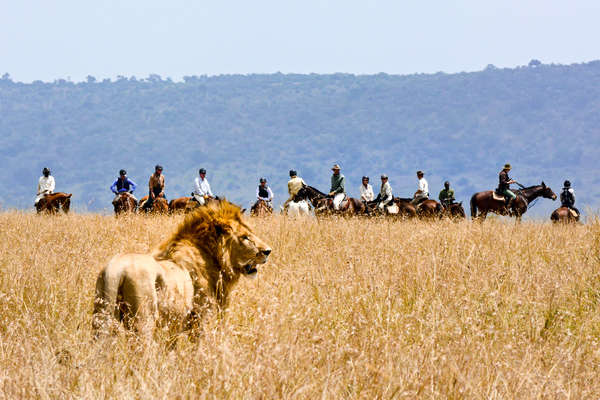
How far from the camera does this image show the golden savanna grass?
13.1 feet

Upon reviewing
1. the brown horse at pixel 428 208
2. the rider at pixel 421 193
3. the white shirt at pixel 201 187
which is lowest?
the brown horse at pixel 428 208

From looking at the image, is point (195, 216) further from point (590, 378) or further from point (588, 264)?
point (588, 264)

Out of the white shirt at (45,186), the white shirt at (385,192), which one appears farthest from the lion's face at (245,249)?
the white shirt at (45,186)

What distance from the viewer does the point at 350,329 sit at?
18.2 feet

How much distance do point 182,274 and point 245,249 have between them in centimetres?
58

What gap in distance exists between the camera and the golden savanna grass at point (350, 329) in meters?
3.99

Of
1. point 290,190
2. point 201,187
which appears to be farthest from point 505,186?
point 201,187

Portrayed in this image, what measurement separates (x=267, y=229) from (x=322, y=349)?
23.7ft

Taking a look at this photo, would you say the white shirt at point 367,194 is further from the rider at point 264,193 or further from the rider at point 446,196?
the rider at point 264,193

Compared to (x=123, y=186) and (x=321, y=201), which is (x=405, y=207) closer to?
(x=321, y=201)

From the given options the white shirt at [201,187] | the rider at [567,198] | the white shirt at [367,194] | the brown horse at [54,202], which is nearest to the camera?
the white shirt at [201,187]

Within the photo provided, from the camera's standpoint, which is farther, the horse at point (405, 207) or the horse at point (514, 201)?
the horse at point (514, 201)

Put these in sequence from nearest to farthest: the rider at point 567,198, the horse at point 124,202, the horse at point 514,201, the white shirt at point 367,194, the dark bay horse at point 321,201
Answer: the dark bay horse at point 321,201
the horse at point 124,202
the rider at point 567,198
the horse at point 514,201
the white shirt at point 367,194

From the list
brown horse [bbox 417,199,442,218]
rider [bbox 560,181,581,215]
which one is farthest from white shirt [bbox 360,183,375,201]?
rider [bbox 560,181,581,215]
